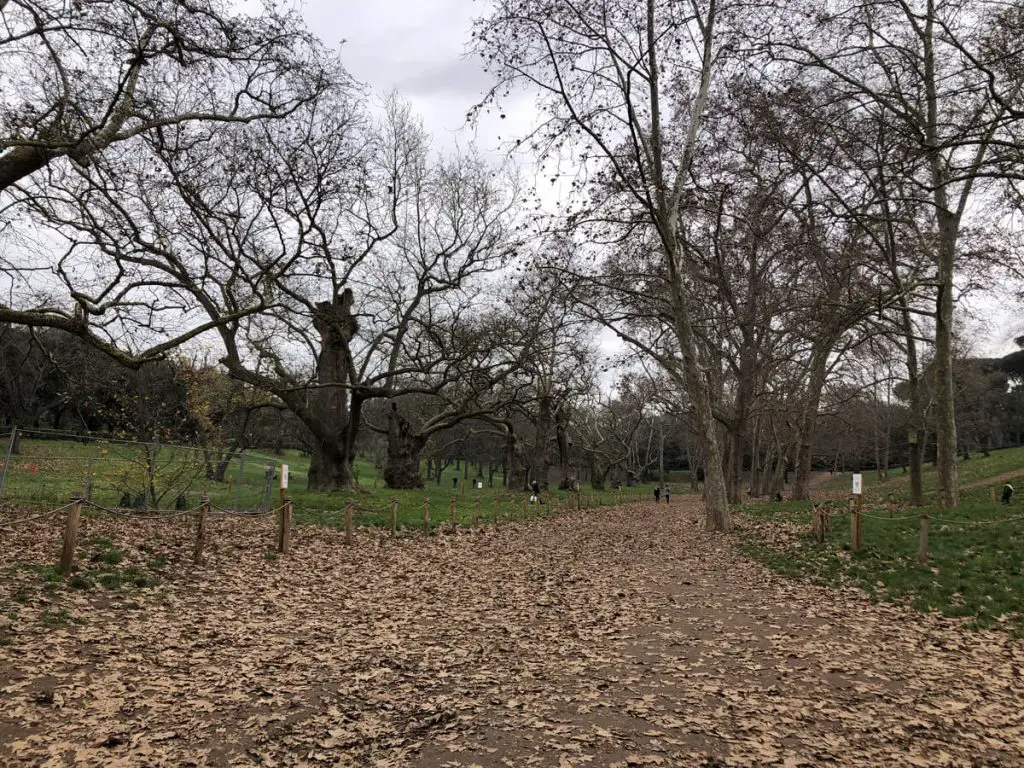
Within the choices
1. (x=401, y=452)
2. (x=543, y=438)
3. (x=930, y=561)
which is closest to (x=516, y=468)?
(x=543, y=438)

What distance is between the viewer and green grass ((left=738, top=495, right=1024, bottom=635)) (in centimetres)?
834

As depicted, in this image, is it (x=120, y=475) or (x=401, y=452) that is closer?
(x=120, y=475)

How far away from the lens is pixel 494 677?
594 centimetres

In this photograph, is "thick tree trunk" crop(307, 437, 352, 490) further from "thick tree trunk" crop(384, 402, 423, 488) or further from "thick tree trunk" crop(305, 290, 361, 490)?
"thick tree trunk" crop(384, 402, 423, 488)

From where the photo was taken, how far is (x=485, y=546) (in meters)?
15.2

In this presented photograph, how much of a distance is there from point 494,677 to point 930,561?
325 inches

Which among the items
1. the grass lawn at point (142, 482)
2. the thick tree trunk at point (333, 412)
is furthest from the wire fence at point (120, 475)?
the thick tree trunk at point (333, 412)

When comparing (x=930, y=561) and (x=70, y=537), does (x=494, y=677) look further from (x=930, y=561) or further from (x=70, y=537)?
(x=930, y=561)

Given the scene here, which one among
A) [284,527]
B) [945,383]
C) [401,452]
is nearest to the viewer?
[284,527]

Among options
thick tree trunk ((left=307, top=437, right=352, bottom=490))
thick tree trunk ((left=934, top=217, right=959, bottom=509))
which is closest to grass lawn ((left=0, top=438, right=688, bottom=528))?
thick tree trunk ((left=307, top=437, right=352, bottom=490))

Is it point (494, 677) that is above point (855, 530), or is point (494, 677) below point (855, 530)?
below

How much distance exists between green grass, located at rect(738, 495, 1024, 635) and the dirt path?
68 cm

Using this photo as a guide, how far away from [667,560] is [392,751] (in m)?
9.64

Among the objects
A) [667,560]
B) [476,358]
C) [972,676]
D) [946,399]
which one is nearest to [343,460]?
[476,358]
